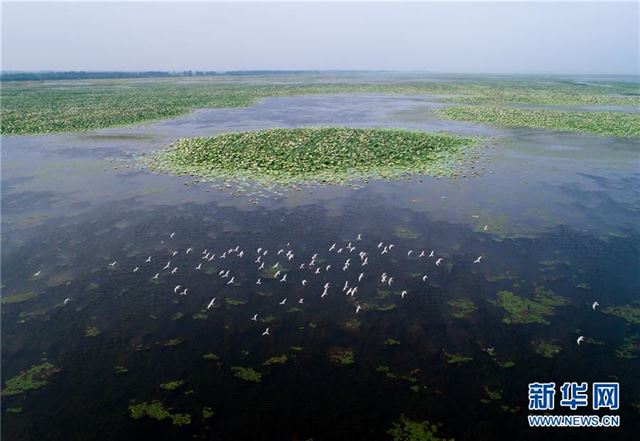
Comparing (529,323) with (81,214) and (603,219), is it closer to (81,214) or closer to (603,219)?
(603,219)

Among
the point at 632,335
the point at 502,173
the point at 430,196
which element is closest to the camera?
the point at 632,335

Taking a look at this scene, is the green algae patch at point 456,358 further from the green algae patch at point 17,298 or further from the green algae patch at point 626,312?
the green algae patch at point 17,298

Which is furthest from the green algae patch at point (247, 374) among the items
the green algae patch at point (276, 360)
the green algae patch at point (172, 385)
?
the green algae patch at point (172, 385)

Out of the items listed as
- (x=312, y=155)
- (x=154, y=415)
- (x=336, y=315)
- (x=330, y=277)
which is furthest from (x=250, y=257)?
(x=312, y=155)

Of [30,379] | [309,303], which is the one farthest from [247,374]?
[30,379]

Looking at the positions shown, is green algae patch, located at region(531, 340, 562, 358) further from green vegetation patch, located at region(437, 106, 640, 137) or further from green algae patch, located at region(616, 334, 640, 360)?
green vegetation patch, located at region(437, 106, 640, 137)

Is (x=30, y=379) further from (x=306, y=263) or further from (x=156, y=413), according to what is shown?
(x=306, y=263)
